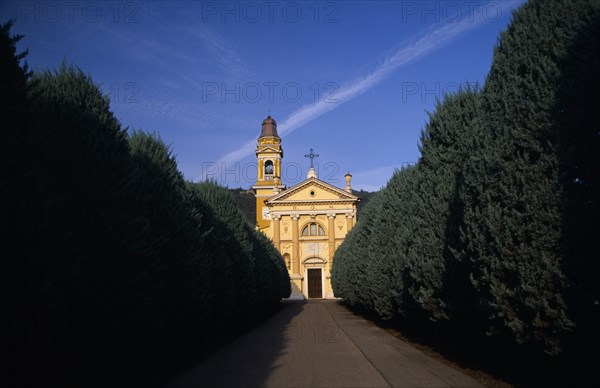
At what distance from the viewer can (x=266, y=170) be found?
2333 inches

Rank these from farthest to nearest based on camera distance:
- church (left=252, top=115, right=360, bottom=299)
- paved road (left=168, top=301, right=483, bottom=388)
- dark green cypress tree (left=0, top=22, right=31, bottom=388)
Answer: church (left=252, top=115, right=360, bottom=299) → paved road (left=168, top=301, right=483, bottom=388) → dark green cypress tree (left=0, top=22, right=31, bottom=388)

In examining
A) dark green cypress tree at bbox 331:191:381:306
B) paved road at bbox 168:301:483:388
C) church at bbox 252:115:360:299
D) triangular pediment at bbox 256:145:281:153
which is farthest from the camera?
triangular pediment at bbox 256:145:281:153

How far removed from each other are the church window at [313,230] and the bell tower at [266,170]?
231 inches

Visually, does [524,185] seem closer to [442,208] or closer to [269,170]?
[442,208]

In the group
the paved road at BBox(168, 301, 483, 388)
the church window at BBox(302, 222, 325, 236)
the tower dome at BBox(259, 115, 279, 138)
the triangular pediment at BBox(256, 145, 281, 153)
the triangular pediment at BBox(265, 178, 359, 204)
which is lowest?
the paved road at BBox(168, 301, 483, 388)

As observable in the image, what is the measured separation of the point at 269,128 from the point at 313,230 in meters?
16.2

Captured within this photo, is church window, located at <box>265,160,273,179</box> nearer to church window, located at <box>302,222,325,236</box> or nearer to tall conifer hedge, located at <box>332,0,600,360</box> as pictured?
church window, located at <box>302,222,325,236</box>

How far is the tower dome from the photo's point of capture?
194 ft

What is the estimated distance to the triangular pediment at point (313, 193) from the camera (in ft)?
176

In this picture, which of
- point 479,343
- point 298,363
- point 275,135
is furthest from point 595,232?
point 275,135

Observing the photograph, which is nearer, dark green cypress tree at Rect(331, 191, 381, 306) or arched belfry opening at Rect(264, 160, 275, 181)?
dark green cypress tree at Rect(331, 191, 381, 306)

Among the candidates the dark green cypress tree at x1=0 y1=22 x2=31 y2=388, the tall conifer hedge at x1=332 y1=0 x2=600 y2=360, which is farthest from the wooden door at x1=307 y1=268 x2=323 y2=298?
the dark green cypress tree at x1=0 y1=22 x2=31 y2=388

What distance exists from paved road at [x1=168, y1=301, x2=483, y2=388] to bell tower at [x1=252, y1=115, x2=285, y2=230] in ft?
145

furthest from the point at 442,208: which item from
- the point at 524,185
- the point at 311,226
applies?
the point at 311,226
